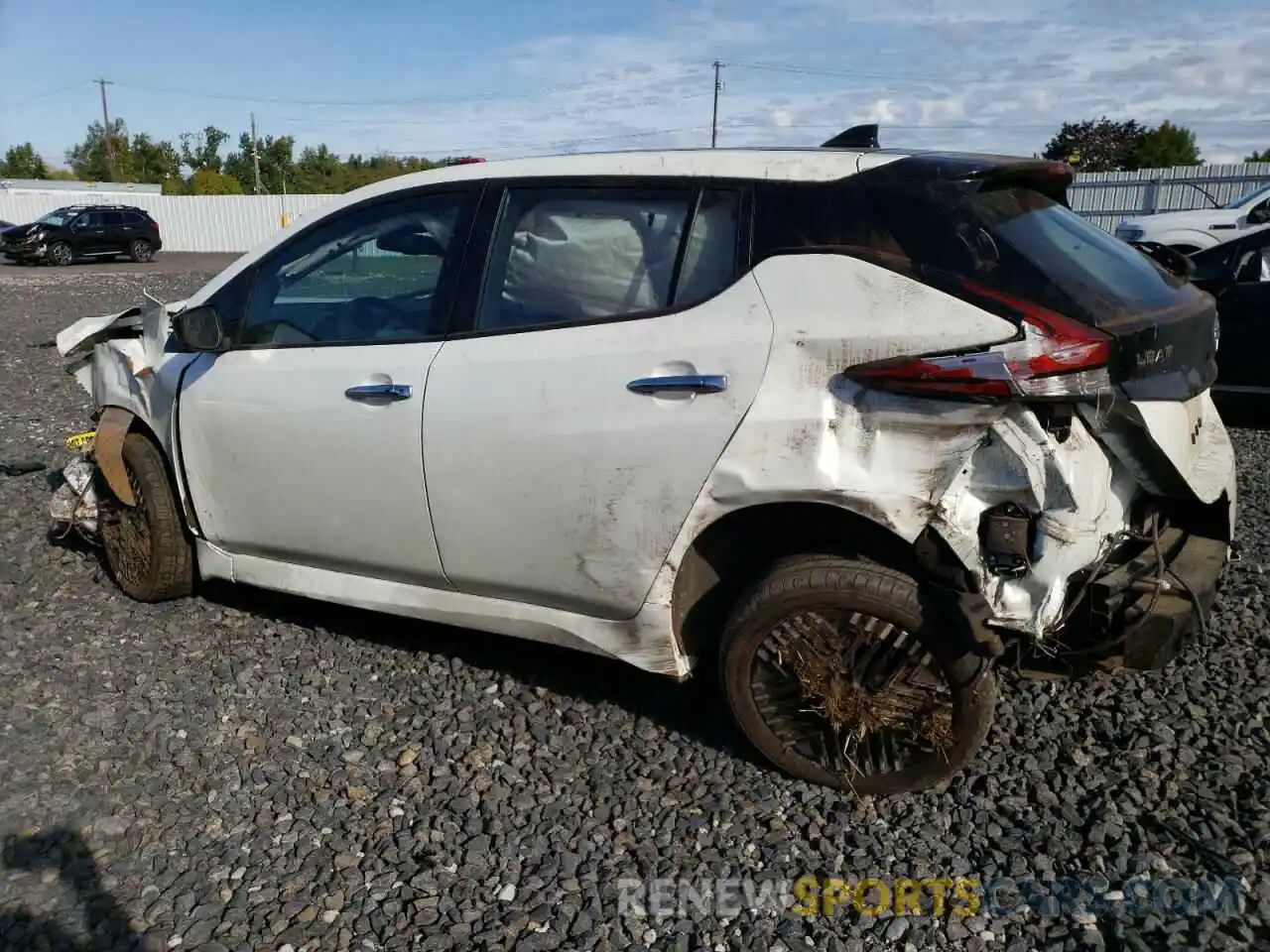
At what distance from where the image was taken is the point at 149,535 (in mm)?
4559

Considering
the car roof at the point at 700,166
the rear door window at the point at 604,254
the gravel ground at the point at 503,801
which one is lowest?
the gravel ground at the point at 503,801

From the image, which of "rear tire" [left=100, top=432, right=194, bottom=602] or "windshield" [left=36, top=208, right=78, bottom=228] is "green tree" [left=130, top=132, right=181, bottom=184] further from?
"rear tire" [left=100, top=432, right=194, bottom=602]

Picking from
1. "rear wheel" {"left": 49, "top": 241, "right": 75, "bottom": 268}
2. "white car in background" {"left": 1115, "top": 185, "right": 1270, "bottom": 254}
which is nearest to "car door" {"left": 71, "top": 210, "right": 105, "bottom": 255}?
"rear wheel" {"left": 49, "top": 241, "right": 75, "bottom": 268}

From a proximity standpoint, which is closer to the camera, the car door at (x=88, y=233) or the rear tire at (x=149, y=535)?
the rear tire at (x=149, y=535)

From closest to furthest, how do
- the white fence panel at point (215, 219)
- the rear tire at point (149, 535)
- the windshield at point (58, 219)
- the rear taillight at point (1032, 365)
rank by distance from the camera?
the rear taillight at point (1032, 365) → the rear tire at point (149, 535) → the windshield at point (58, 219) → the white fence panel at point (215, 219)

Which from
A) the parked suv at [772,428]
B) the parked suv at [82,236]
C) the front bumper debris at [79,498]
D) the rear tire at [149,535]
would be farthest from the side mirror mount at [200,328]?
the parked suv at [82,236]

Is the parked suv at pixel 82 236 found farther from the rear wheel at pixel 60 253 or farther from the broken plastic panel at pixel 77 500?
the broken plastic panel at pixel 77 500

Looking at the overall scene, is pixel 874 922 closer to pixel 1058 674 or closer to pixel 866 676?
→ pixel 866 676

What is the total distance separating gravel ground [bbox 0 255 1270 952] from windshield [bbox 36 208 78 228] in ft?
107

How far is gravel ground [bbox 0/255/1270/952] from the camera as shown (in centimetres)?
271

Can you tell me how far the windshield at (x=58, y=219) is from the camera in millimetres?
32281

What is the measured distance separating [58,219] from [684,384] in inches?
1385

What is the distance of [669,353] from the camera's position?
3.12 m

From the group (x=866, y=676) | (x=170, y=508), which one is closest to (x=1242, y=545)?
(x=866, y=676)
